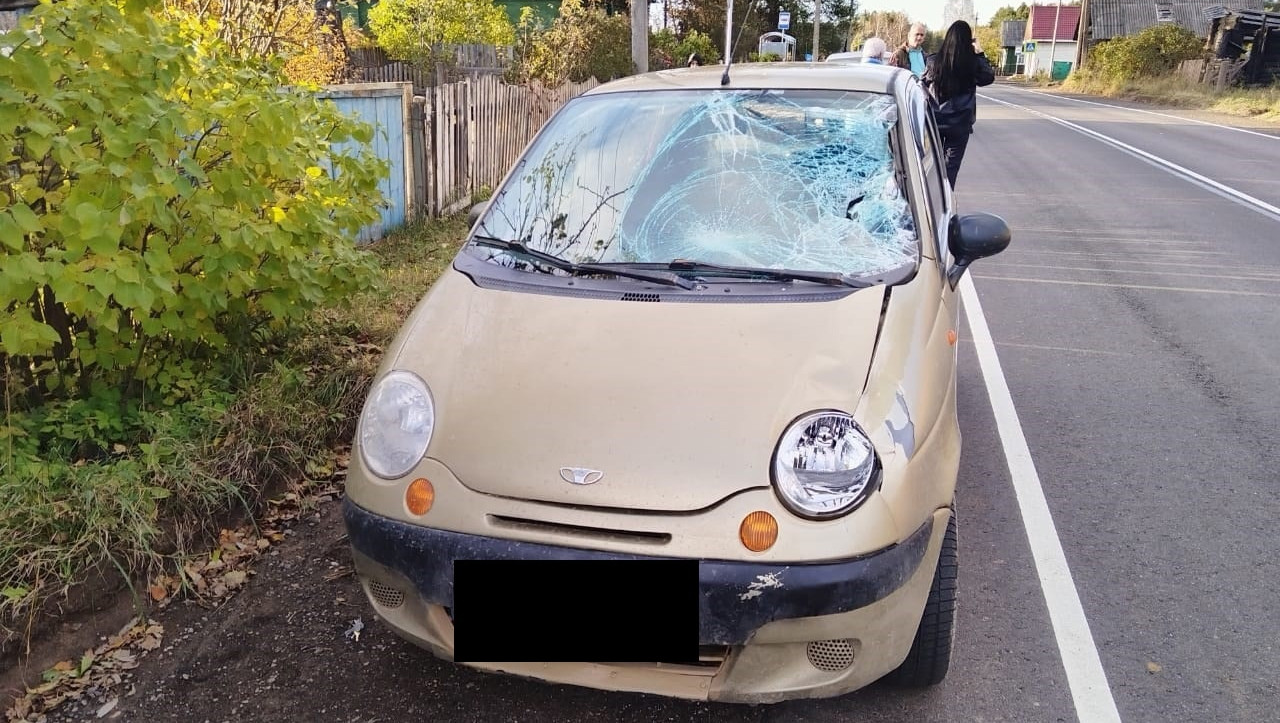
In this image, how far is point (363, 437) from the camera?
2688 mm

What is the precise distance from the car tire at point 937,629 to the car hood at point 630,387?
62 cm

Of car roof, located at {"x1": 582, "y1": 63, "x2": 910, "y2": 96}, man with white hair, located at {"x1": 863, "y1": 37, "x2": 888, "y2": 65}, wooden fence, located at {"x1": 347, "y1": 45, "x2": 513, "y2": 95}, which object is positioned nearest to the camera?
car roof, located at {"x1": 582, "y1": 63, "x2": 910, "y2": 96}

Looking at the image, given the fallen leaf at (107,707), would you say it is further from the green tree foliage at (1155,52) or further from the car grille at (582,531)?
the green tree foliage at (1155,52)

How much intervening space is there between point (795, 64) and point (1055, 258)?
17.8ft

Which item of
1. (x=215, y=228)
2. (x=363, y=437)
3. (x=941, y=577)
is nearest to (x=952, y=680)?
(x=941, y=577)

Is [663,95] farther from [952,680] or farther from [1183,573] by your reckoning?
[1183,573]

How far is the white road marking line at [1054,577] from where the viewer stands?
2785 millimetres

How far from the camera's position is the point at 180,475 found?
3566mm

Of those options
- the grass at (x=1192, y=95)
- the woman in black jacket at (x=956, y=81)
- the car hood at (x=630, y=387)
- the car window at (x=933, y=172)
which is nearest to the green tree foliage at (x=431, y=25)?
the woman in black jacket at (x=956, y=81)

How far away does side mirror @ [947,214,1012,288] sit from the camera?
3.40 m

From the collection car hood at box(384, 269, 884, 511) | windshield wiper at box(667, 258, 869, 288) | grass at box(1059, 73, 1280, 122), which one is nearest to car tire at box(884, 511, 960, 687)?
car hood at box(384, 269, 884, 511)

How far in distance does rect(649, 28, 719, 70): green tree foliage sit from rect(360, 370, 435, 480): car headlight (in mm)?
23055

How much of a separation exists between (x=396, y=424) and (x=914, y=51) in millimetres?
8702

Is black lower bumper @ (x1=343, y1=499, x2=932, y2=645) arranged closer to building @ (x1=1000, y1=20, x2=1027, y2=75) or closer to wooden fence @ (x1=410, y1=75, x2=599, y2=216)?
wooden fence @ (x1=410, y1=75, x2=599, y2=216)
